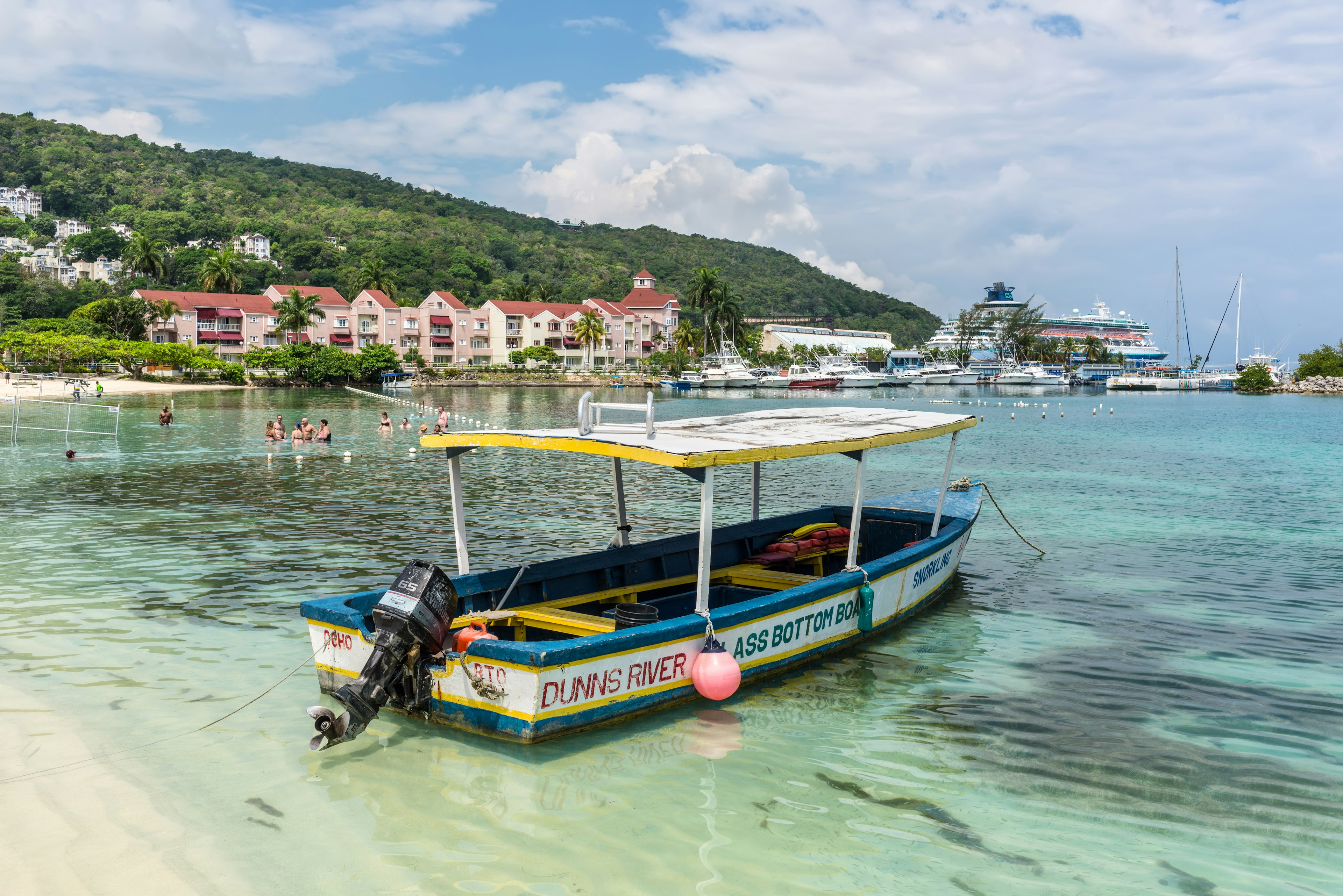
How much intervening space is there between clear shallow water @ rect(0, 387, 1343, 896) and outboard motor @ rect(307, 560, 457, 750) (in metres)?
0.64

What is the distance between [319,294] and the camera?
387ft

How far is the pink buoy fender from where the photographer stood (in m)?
8.71

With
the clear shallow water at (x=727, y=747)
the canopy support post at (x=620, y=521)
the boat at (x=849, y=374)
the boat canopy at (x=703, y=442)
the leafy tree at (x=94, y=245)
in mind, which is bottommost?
the clear shallow water at (x=727, y=747)

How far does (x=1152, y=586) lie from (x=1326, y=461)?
104ft

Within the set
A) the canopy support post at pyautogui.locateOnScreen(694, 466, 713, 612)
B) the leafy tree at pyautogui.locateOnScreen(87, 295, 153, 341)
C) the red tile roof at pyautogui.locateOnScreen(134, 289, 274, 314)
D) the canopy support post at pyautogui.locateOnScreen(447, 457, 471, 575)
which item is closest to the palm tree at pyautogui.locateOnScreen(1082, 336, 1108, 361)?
the red tile roof at pyautogui.locateOnScreen(134, 289, 274, 314)

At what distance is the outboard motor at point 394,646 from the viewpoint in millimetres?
7445

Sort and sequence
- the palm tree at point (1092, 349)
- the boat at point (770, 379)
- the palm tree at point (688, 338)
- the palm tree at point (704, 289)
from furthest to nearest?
the palm tree at point (1092, 349) → the palm tree at point (688, 338) → the boat at point (770, 379) → the palm tree at point (704, 289)

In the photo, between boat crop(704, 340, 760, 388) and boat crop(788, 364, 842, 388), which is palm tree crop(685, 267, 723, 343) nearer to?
boat crop(704, 340, 760, 388)

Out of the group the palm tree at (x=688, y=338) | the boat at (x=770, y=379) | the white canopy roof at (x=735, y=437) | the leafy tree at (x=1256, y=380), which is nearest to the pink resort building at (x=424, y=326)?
the palm tree at (x=688, y=338)

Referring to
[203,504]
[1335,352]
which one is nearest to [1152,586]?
[203,504]

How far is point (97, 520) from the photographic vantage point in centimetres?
1970

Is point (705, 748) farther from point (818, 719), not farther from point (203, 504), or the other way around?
point (203, 504)

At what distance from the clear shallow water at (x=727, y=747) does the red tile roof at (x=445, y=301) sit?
110236 mm

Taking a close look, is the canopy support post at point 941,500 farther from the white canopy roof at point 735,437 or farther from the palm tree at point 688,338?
the palm tree at point 688,338
